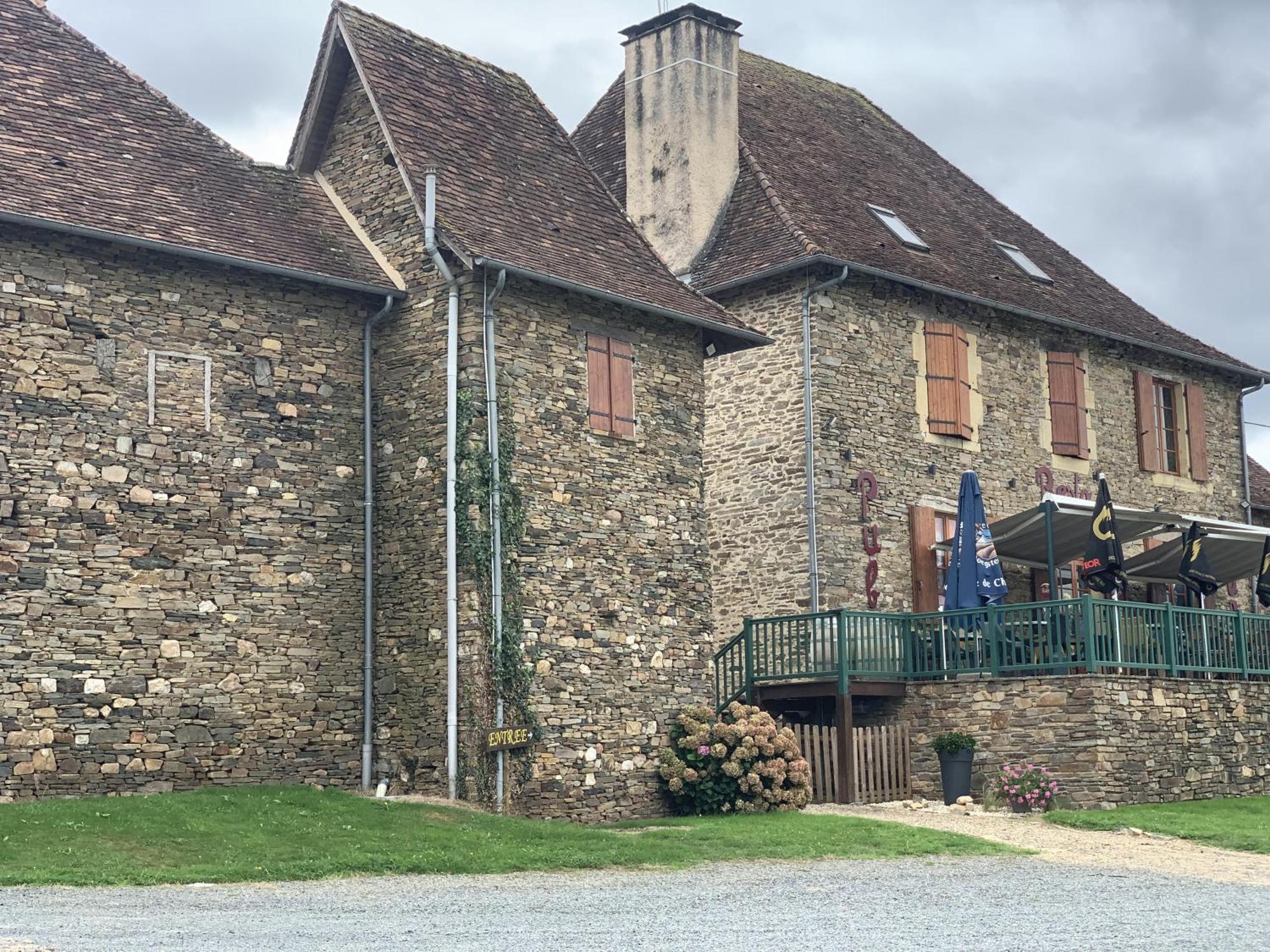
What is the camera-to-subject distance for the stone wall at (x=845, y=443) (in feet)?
72.5

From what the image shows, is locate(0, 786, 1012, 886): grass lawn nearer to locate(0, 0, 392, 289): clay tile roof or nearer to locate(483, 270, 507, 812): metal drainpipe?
locate(483, 270, 507, 812): metal drainpipe

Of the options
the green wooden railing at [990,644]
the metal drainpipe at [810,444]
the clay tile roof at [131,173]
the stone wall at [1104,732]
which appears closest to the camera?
the clay tile roof at [131,173]

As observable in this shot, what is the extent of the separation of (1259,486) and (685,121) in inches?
516

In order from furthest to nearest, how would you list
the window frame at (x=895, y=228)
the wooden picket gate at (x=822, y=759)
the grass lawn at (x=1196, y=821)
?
the window frame at (x=895, y=228), the wooden picket gate at (x=822, y=759), the grass lawn at (x=1196, y=821)

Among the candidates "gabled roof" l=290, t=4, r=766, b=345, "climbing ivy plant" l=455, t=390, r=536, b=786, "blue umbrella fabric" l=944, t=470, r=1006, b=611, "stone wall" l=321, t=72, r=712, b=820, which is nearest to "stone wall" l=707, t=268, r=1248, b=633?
"blue umbrella fabric" l=944, t=470, r=1006, b=611

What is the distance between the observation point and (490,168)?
66.5 ft

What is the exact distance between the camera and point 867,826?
16.5m

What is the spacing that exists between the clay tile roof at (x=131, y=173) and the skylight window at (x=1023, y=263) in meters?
11.4

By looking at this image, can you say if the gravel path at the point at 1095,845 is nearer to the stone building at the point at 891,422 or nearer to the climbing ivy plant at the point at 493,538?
the stone building at the point at 891,422

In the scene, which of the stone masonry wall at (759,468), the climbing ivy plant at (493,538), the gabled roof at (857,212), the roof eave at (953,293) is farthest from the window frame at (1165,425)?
the climbing ivy plant at (493,538)

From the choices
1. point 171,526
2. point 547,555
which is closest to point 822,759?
point 547,555

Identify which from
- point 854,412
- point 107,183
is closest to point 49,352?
point 107,183

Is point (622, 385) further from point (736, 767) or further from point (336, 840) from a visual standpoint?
point (336, 840)

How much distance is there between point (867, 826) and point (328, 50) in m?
10.7
